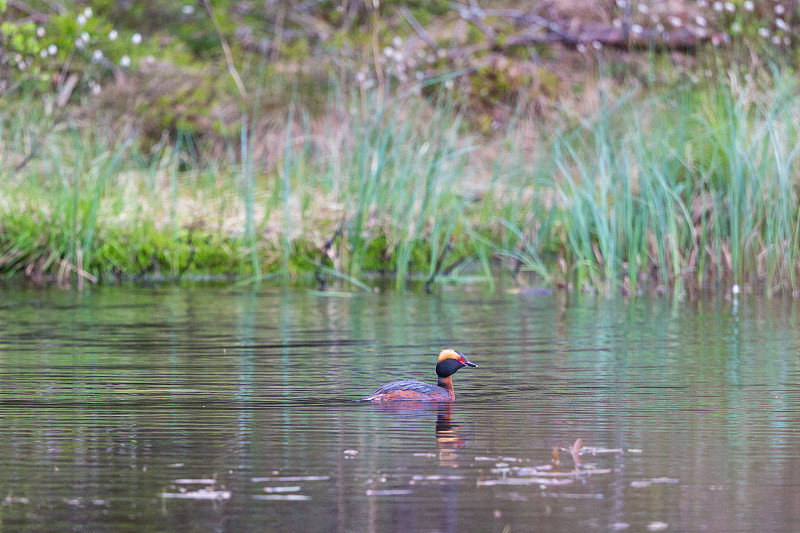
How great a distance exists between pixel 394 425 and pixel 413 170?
710 centimetres

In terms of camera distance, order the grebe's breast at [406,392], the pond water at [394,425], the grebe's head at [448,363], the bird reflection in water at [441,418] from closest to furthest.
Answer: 1. the pond water at [394,425]
2. the bird reflection in water at [441,418]
3. the grebe's breast at [406,392]
4. the grebe's head at [448,363]

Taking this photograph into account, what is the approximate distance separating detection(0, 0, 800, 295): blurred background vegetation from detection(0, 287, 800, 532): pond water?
146 centimetres

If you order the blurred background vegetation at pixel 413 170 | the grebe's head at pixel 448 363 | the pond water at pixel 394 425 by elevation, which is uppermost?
the blurred background vegetation at pixel 413 170

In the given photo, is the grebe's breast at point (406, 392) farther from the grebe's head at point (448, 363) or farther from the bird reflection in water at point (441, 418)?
the grebe's head at point (448, 363)

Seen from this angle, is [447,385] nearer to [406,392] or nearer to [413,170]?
[406,392]

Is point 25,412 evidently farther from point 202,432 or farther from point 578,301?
point 578,301

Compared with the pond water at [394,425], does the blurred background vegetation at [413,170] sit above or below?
above

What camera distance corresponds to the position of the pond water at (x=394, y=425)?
4.10 m

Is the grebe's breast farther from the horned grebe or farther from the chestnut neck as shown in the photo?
the chestnut neck

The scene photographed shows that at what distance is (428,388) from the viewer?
598 centimetres

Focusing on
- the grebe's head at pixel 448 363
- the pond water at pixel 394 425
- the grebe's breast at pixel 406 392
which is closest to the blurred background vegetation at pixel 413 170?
the pond water at pixel 394 425

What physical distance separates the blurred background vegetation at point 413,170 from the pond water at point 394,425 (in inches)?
57.3

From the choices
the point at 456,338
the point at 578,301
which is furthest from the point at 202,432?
the point at 578,301

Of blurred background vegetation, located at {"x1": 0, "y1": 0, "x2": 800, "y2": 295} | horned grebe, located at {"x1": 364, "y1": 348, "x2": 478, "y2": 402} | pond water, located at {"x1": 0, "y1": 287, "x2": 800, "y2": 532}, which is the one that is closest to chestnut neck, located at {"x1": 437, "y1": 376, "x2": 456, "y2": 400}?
horned grebe, located at {"x1": 364, "y1": 348, "x2": 478, "y2": 402}
